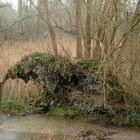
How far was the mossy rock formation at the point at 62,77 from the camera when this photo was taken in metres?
9.49

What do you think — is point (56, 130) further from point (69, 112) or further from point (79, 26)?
point (79, 26)

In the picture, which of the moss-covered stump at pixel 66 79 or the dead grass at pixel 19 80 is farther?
the dead grass at pixel 19 80

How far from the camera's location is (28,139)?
→ 7.50m

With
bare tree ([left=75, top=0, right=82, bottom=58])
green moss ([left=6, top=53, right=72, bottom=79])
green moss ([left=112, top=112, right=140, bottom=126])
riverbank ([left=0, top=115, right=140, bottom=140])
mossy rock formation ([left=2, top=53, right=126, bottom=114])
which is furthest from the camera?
bare tree ([left=75, top=0, right=82, bottom=58])

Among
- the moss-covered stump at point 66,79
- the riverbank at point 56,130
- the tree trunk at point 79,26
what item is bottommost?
the riverbank at point 56,130

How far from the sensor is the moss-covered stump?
9336 millimetres

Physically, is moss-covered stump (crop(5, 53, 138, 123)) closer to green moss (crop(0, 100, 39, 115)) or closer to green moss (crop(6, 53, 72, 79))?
green moss (crop(6, 53, 72, 79))

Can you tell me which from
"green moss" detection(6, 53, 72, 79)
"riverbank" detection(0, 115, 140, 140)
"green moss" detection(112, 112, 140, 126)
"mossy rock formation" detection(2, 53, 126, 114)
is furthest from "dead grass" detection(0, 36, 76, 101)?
"green moss" detection(112, 112, 140, 126)

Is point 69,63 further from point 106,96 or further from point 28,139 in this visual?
point 28,139

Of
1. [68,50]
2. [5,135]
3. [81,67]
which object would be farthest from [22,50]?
[5,135]

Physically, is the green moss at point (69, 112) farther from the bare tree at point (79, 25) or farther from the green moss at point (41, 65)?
the bare tree at point (79, 25)

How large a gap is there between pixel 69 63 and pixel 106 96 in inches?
51.5

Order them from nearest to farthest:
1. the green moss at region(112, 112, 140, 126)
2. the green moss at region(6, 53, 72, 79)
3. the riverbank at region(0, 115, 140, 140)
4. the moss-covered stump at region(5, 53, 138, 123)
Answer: the riverbank at region(0, 115, 140, 140) → the green moss at region(112, 112, 140, 126) → the moss-covered stump at region(5, 53, 138, 123) → the green moss at region(6, 53, 72, 79)

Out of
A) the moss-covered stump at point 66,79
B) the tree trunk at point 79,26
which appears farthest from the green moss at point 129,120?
the tree trunk at point 79,26
